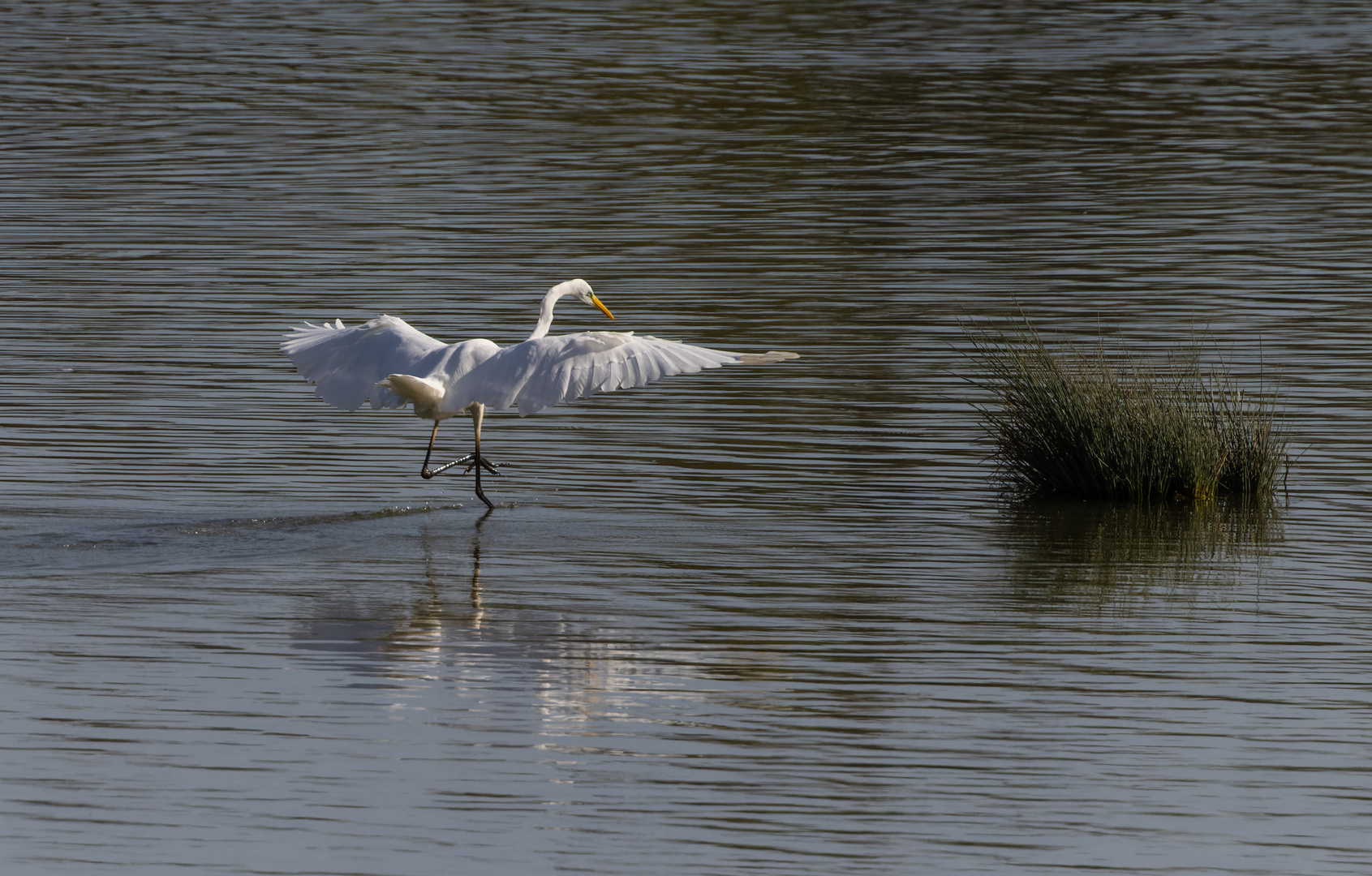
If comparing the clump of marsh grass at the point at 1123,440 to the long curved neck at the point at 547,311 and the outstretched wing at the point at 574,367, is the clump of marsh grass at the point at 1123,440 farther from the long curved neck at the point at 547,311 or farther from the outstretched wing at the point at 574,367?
the long curved neck at the point at 547,311

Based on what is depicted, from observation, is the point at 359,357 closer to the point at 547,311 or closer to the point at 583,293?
the point at 547,311

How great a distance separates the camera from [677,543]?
1141cm

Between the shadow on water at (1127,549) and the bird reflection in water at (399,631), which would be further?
the shadow on water at (1127,549)

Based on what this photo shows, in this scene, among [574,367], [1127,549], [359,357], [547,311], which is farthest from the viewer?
[547,311]

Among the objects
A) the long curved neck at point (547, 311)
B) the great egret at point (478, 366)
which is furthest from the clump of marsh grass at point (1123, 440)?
the long curved neck at point (547, 311)

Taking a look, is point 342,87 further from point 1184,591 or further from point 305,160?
point 1184,591

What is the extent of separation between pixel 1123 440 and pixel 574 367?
132 inches

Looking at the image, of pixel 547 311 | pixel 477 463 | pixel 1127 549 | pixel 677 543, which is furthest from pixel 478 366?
pixel 1127 549

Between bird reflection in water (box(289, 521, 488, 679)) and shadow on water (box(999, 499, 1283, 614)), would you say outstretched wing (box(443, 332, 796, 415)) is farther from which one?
shadow on water (box(999, 499, 1283, 614))

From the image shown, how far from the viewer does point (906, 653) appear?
9219mm

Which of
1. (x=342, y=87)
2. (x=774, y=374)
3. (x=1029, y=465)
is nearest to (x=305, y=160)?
(x=342, y=87)

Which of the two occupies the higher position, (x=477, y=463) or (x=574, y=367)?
(x=574, y=367)

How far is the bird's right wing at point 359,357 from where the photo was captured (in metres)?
A: 12.2

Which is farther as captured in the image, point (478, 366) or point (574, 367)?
point (478, 366)
